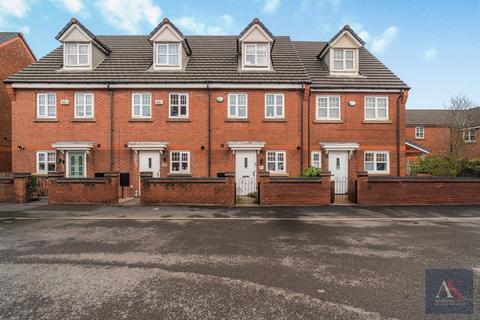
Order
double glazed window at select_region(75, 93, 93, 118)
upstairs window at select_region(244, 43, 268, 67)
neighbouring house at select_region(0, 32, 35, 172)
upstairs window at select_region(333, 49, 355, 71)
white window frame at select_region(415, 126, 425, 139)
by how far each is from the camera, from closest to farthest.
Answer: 1. double glazed window at select_region(75, 93, 93, 118)
2. upstairs window at select_region(244, 43, 268, 67)
3. upstairs window at select_region(333, 49, 355, 71)
4. neighbouring house at select_region(0, 32, 35, 172)
5. white window frame at select_region(415, 126, 425, 139)

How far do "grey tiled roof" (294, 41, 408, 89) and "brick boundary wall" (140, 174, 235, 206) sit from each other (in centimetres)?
965

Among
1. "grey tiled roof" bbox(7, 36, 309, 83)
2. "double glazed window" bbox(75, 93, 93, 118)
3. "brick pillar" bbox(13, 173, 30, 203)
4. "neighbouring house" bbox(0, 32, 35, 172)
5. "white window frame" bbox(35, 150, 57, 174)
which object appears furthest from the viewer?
"neighbouring house" bbox(0, 32, 35, 172)

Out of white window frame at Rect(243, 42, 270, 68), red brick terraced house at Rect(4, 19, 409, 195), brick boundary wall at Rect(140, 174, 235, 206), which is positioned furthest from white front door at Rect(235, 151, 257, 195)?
white window frame at Rect(243, 42, 270, 68)

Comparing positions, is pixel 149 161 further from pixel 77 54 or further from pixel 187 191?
pixel 77 54

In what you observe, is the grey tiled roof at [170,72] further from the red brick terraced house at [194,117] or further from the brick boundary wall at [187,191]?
the brick boundary wall at [187,191]

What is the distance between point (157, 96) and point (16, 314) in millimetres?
14002

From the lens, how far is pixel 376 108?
16.1 m

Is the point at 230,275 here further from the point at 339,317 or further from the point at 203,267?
the point at 339,317

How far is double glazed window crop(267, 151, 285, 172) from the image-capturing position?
15523 mm

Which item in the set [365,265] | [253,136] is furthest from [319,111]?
[365,265]

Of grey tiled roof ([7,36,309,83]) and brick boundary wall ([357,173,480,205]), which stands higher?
grey tiled roof ([7,36,309,83])

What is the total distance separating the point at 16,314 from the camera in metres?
3.27

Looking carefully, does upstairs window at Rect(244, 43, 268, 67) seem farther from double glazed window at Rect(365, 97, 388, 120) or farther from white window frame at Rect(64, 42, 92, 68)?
white window frame at Rect(64, 42, 92, 68)

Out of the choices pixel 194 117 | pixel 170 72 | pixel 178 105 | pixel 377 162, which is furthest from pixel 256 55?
pixel 377 162
